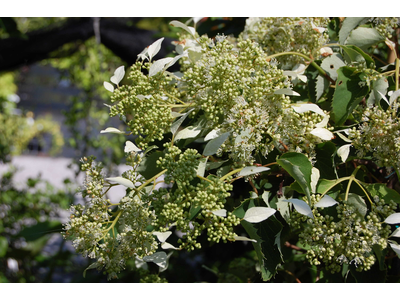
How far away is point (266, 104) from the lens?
1.88 feet

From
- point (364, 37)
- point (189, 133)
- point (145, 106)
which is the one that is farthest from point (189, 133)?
point (364, 37)

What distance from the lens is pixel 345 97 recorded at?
2.06ft

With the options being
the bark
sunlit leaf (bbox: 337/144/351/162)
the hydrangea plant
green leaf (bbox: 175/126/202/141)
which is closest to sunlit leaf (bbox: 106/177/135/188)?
the hydrangea plant

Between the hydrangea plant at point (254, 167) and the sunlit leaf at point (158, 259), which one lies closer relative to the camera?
the hydrangea plant at point (254, 167)

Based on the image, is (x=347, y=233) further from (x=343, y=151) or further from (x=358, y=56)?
→ (x=358, y=56)

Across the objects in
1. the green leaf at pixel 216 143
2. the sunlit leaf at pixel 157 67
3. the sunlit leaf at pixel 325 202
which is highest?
the sunlit leaf at pixel 157 67

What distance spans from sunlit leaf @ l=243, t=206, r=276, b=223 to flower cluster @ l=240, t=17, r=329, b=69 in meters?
0.35

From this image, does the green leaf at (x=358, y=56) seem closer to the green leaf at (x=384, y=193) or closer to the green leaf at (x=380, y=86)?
the green leaf at (x=380, y=86)

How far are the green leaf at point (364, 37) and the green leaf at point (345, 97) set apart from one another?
13 cm

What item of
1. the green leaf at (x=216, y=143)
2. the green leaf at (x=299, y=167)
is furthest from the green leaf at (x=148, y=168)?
the green leaf at (x=299, y=167)

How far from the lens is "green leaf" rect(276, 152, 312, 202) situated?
0.53 meters

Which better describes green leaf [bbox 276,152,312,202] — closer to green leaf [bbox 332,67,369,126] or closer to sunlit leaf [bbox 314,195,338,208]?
sunlit leaf [bbox 314,195,338,208]

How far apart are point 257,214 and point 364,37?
455 mm

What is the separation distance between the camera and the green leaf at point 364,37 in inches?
27.8
